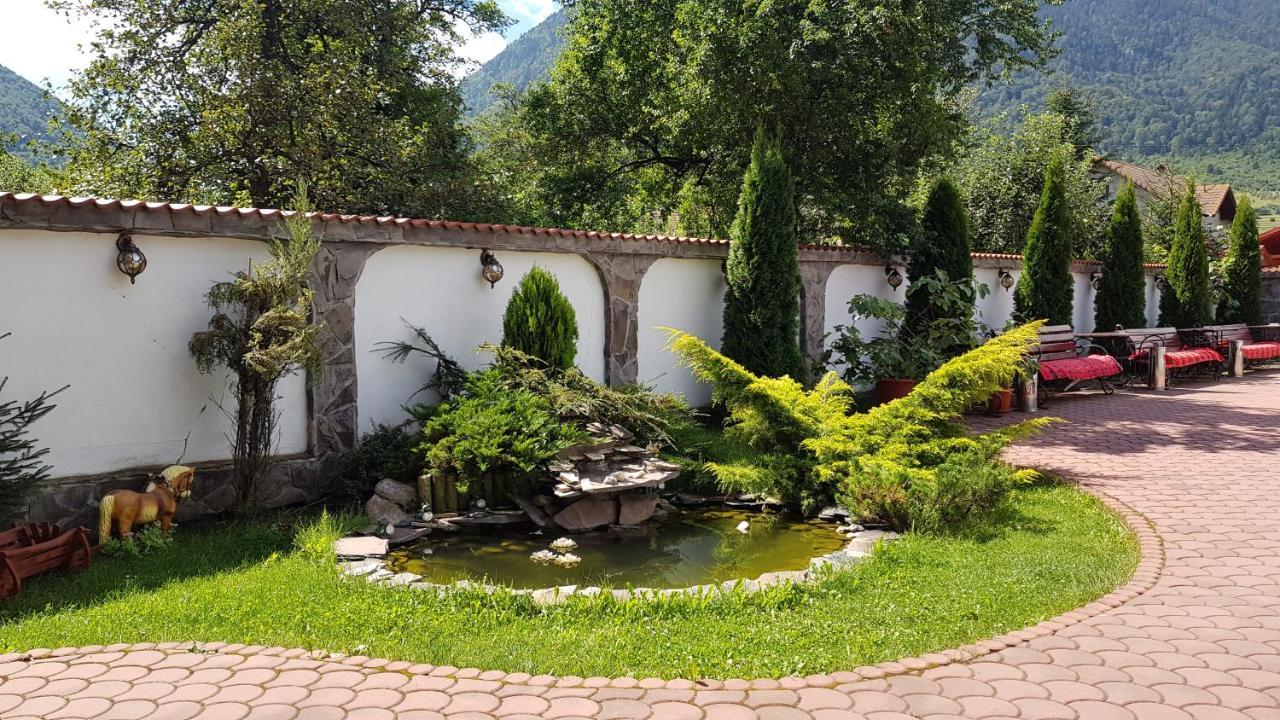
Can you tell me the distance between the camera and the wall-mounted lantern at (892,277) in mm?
13781

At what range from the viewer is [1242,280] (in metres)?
20.2

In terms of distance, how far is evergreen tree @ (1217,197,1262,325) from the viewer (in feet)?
65.8

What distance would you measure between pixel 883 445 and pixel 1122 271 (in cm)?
1320

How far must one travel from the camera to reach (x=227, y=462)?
7.19 m

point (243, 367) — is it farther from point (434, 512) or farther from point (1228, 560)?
point (1228, 560)

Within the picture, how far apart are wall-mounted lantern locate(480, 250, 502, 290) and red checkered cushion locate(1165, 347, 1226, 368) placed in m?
11.8

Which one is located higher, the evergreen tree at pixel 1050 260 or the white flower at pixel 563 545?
the evergreen tree at pixel 1050 260

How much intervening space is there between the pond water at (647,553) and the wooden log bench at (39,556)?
1.89 meters

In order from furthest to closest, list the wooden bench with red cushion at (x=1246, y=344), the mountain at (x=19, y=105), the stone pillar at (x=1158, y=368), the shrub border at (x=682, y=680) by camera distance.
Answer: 1. the mountain at (x=19, y=105)
2. the wooden bench with red cushion at (x=1246, y=344)
3. the stone pillar at (x=1158, y=368)
4. the shrub border at (x=682, y=680)

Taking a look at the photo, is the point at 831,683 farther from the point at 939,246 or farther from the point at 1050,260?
the point at 1050,260

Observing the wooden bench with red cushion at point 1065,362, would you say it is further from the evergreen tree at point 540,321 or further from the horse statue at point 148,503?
the horse statue at point 148,503

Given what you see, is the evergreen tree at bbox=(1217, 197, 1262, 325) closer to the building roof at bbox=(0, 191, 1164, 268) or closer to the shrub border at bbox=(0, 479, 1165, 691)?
the building roof at bbox=(0, 191, 1164, 268)

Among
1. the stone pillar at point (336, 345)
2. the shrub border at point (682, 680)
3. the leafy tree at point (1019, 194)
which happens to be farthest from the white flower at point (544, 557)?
the leafy tree at point (1019, 194)

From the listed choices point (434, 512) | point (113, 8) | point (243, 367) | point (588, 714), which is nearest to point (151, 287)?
point (243, 367)
